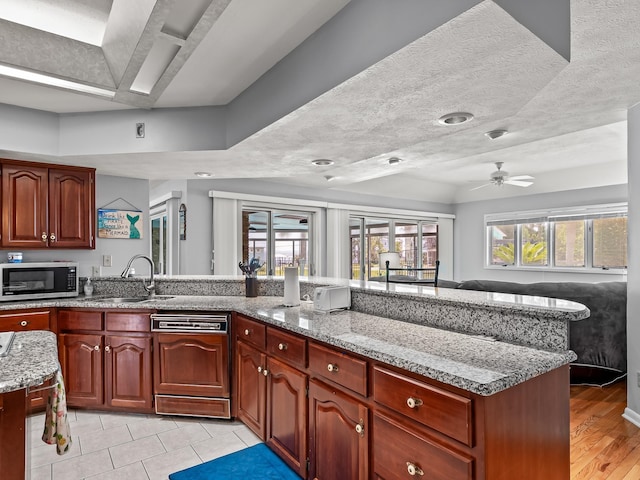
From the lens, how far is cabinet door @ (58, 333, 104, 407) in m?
3.01

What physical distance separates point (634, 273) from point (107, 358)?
4064 mm

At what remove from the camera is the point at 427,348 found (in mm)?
1656

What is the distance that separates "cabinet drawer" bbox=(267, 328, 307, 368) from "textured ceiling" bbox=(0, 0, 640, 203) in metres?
1.33

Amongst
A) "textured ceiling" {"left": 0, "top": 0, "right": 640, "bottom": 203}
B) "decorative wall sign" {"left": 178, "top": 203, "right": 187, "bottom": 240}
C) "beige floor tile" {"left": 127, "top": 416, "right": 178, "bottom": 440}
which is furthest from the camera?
"decorative wall sign" {"left": 178, "top": 203, "right": 187, "bottom": 240}

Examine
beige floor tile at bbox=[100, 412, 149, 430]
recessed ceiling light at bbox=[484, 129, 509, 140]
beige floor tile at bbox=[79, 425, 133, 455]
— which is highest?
recessed ceiling light at bbox=[484, 129, 509, 140]

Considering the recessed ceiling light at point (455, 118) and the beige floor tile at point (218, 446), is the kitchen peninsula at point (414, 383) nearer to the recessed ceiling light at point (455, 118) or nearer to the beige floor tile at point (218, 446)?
the beige floor tile at point (218, 446)

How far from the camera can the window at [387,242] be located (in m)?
6.83

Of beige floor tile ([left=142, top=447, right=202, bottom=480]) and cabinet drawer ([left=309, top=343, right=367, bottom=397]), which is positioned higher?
cabinet drawer ([left=309, top=343, right=367, bottom=397])

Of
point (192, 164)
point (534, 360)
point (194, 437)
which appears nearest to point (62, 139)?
point (192, 164)

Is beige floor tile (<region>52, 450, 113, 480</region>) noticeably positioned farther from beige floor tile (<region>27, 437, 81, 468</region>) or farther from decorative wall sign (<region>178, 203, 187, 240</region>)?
decorative wall sign (<region>178, 203, 187, 240</region>)

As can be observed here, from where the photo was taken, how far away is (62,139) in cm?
319

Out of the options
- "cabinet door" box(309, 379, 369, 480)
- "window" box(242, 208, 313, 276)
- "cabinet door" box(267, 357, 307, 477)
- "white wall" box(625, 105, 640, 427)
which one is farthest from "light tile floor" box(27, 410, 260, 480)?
"white wall" box(625, 105, 640, 427)

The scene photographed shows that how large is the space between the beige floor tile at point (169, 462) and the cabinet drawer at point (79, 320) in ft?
3.85

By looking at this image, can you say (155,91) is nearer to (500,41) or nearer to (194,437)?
(500,41)
